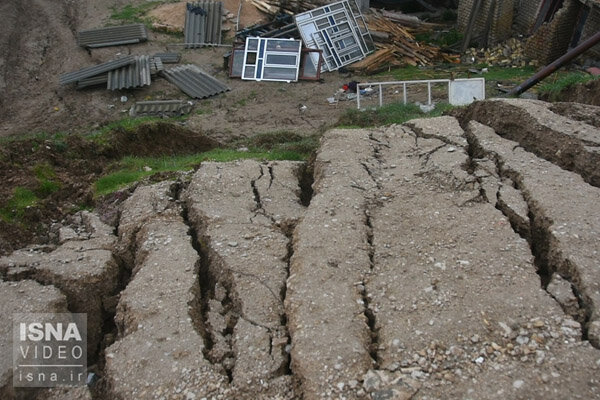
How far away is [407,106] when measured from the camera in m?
12.0

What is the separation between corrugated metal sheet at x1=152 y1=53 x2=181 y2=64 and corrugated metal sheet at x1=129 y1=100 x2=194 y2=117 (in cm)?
300

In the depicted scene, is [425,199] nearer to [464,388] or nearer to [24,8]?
[464,388]

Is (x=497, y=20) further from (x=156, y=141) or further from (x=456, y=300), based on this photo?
(x=456, y=300)

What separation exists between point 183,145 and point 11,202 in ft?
14.6

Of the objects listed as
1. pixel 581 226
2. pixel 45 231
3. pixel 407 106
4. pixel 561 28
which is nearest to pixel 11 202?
pixel 45 231

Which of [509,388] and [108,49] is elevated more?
[108,49]

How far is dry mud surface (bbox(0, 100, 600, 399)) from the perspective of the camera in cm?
374

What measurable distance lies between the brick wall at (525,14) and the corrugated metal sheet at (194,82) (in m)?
9.72

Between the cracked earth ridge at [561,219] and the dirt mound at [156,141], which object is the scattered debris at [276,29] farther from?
the cracked earth ridge at [561,219]

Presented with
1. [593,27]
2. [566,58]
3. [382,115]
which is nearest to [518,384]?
[382,115]

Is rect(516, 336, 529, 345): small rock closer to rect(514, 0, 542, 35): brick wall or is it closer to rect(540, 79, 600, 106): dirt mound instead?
rect(540, 79, 600, 106): dirt mound

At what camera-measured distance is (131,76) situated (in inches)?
616

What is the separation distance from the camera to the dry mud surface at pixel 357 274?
3.74m

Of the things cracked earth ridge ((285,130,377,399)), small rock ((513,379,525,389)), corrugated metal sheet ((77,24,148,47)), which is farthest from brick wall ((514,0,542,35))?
small rock ((513,379,525,389))
